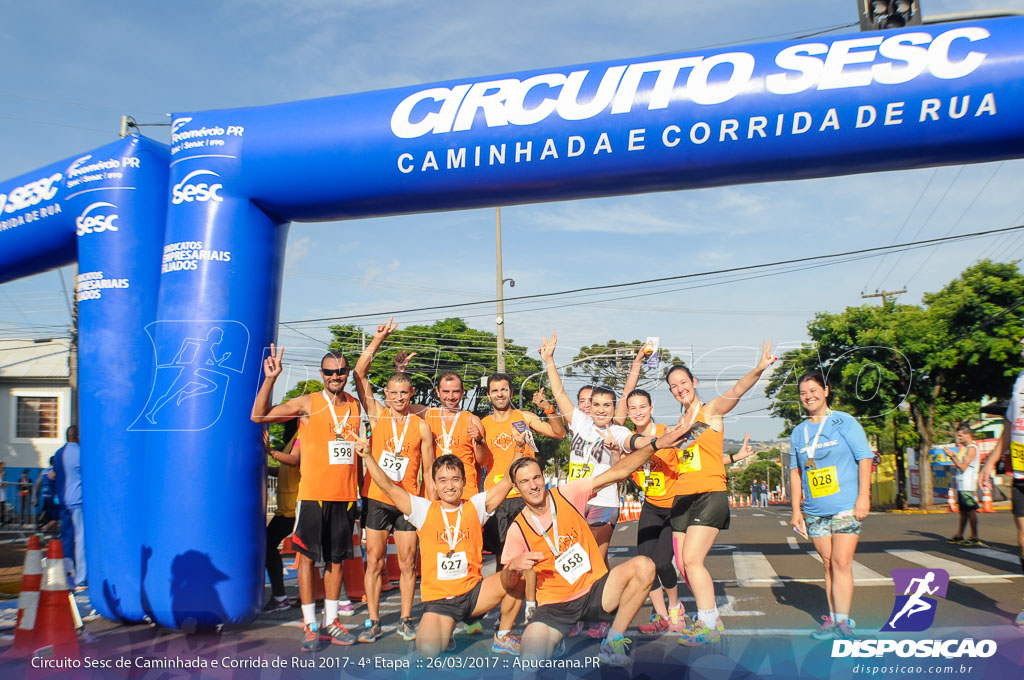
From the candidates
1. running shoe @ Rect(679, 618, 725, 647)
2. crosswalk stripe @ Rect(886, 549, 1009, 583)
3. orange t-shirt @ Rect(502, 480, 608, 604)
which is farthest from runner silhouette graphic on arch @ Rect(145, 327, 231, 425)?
crosswalk stripe @ Rect(886, 549, 1009, 583)

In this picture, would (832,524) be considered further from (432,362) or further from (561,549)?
(432,362)

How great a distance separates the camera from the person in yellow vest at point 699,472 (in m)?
5.23

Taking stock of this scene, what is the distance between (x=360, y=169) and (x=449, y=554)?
3.16 meters

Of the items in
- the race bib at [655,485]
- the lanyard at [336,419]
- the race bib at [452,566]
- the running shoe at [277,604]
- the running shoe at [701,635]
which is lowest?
the running shoe at [277,604]

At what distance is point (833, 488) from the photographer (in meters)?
5.10

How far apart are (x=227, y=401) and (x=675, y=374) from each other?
3485 millimetres

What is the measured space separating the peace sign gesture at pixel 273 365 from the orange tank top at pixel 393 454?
876 millimetres

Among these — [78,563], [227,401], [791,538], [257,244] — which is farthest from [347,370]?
[791,538]

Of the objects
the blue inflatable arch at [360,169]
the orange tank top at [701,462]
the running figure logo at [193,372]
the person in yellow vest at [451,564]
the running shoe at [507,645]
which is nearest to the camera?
the person in yellow vest at [451,564]

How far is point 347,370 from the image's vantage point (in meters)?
5.90

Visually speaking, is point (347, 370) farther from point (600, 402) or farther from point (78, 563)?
point (78, 563)

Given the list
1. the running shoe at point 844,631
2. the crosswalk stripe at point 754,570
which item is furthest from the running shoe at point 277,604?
the running shoe at point 844,631

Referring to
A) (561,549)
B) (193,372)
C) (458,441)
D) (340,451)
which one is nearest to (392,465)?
(340,451)

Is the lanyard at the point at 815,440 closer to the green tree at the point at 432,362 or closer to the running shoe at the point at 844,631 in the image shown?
the running shoe at the point at 844,631
